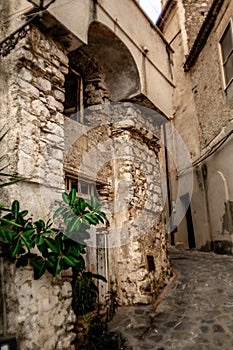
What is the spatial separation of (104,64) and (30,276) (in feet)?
14.5

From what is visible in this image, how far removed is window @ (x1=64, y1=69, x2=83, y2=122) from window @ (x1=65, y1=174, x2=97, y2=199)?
123 cm

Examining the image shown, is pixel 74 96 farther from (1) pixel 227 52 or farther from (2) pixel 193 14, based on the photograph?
(2) pixel 193 14

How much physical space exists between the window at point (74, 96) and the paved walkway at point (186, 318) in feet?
12.2

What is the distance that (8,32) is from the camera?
4066 millimetres

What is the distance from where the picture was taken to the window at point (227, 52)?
866 centimetres

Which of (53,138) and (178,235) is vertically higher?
(53,138)

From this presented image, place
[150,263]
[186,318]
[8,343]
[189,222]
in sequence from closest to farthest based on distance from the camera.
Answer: [8,343], [186,318], [150,263], [189,222]

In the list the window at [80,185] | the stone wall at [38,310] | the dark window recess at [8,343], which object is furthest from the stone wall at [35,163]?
the window at [80,185]

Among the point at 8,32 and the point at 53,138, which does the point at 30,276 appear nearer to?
the point at 53,138

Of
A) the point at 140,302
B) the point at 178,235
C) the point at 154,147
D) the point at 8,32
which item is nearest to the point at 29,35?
the point at 8,32

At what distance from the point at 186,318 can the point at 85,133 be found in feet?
11.9

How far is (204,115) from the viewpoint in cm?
1109

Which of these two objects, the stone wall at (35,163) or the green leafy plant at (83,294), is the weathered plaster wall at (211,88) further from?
the green leafy plant at (83,294)

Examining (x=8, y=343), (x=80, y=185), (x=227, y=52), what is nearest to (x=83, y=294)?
(x=8, y=343)
